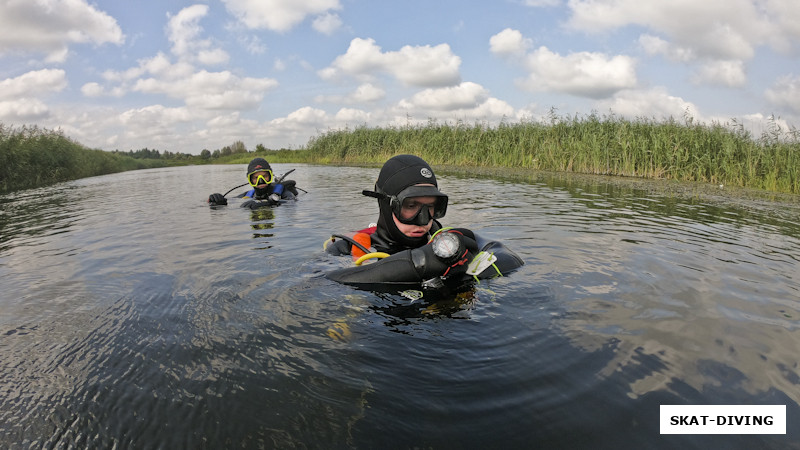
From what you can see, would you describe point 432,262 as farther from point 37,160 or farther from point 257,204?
point 37,160

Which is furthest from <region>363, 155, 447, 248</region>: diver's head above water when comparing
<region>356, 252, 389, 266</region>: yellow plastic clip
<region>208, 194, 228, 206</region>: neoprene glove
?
<region>208, 194, 228, 206</region>: neoprene glove

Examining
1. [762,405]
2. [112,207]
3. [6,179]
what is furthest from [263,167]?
[6,179]


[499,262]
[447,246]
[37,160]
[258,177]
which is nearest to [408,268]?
[447,246]

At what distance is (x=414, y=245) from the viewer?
4.22m

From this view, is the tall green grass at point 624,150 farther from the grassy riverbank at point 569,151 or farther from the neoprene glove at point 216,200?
the neoprene glove at point 216,200

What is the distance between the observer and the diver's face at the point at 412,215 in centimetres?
397

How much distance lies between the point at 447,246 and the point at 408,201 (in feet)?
2.51

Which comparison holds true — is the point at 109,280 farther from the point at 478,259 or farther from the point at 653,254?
the point at 653,254

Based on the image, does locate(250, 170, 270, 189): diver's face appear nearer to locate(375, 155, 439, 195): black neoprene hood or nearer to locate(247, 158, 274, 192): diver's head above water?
locate(247, 158, 274, 192): diver's head above water

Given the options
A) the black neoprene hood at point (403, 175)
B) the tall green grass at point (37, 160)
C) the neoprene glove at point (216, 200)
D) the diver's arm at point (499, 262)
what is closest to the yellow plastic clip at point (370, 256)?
the black neoprene hood at point (403, 175)

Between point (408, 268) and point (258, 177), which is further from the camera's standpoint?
point (258, 177)

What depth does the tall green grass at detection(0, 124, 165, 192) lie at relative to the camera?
61.9 feet

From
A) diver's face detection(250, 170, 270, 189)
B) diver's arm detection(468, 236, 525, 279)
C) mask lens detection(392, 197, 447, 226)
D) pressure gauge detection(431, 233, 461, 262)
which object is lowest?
diver's arm detection(468, 236, 525, 279)

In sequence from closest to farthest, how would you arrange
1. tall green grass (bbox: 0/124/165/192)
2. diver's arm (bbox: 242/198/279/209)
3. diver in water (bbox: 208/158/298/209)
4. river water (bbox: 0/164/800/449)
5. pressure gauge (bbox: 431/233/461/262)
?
river water (bbox: 0/164/800/449) → pressure gauge (bbox: 431/233/461/262) → diver's arm (bbox: 242/198/279/209) → diver in water (bbox: 208/158/298/209) → tall green grass (bbox: 0/124/165/192)
